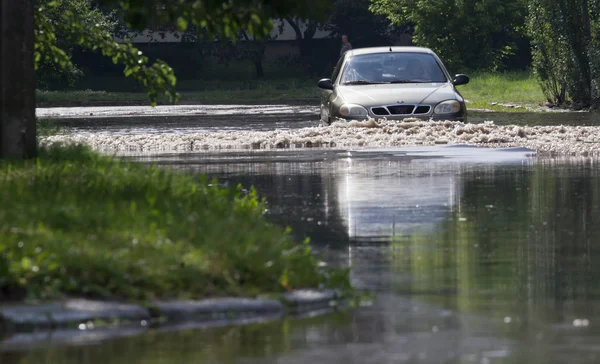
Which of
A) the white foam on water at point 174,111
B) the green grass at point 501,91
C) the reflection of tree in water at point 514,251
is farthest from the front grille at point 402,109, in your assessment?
the white foam on water at point 174,111

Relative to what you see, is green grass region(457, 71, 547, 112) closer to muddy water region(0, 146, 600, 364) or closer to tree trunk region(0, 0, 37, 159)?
muddy water region(0, 146, 600, 364)

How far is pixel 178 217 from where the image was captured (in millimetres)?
9070

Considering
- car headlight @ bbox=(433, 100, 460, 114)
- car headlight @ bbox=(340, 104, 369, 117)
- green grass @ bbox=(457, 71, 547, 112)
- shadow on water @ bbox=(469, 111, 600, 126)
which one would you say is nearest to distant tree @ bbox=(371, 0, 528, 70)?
green grass @ bbox=(457, 71, 547, 112)

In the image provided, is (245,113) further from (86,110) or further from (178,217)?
(178,217)

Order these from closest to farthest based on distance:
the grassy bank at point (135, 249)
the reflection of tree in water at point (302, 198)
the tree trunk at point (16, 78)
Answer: the grassy bank at point (135, 249), the reflection of tree in water at point (302, 198), the tree trunk at point (16, 78)

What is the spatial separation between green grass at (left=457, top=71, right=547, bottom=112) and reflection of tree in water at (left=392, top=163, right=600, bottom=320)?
22.5 m

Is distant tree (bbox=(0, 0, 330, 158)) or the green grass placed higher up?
distant tree (bbox=(0, 0, 330, 158))

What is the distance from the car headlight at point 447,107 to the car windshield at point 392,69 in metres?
0.96

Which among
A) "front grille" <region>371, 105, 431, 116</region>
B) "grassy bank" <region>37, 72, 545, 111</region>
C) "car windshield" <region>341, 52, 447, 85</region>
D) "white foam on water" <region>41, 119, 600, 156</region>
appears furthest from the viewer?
"grassy bank" <region>37, 72, 545, 111</region>

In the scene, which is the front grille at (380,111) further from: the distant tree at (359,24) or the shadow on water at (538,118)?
the distant tree at (359,24)

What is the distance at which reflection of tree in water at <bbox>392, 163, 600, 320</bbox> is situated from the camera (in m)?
7.61

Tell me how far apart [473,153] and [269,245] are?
36.4ft

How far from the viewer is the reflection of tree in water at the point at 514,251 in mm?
7609

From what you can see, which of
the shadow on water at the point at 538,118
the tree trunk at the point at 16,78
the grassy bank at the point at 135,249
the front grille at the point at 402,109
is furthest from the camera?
the shadow on water at the point at 538,118
